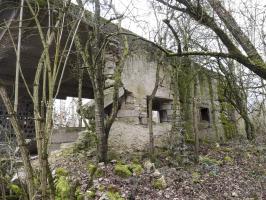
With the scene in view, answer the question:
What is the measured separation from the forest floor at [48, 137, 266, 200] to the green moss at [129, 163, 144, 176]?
0.06 meters

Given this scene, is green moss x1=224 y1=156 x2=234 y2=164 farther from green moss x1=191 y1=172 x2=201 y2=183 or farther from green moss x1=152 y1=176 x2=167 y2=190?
green moss x1=152 y1=176 x2=167 y2=190

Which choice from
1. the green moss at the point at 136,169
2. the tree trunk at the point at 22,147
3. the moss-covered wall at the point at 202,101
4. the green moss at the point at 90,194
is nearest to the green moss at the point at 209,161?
the moss-covered wall at the point at 202,101

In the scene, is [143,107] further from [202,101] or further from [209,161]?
[202,101]

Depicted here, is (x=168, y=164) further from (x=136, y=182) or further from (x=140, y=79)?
(x=140, y=79)

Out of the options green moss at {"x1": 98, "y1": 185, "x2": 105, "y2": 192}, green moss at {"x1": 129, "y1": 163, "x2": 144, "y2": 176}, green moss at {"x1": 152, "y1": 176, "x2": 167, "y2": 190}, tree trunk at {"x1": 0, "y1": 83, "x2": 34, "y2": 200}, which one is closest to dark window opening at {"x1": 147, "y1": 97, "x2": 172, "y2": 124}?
green moss at {"x1": 129, "y1": 163, "x2": 144, "y2": 176}

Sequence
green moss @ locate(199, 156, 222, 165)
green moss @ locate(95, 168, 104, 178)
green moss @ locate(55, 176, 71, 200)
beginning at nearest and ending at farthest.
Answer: green moss @ locate(55, 176, 71, 200) → green moss @ locate(95, 168, 104, 178) → green moss @ locate(199, 156, 222, 165)

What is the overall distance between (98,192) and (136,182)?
2.42 ft

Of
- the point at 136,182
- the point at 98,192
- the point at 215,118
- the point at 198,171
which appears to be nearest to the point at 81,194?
the point at 98,192

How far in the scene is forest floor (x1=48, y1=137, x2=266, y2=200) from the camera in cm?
510

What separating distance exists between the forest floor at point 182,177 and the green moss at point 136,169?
58mm

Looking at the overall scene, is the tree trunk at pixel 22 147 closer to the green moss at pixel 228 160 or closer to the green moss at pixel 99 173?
the green moss at pixel 99 173

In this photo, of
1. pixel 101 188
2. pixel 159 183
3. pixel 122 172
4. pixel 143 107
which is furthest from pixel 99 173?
pixel 143 107

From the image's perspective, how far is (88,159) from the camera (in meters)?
6.22

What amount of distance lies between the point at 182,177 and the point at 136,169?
34.9 inches
